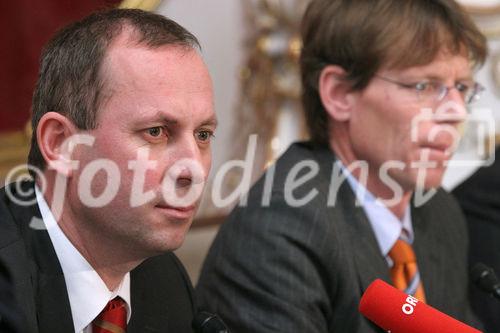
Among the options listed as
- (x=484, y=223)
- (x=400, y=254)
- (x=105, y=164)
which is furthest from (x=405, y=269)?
(x=105, y=164)

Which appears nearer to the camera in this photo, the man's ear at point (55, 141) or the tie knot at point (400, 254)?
the man's ear at point (55, 141)

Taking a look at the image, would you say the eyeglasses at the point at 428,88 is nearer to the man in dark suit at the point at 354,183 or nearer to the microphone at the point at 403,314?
the man in dark suit at the point at 354,183

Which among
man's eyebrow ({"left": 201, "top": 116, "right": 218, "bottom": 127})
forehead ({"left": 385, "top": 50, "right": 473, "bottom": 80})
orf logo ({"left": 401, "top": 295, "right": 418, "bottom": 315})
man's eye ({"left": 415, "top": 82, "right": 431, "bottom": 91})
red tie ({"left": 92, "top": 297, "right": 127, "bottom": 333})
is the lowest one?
red tie ({"left": 92, "top": 297, "right": 127, "bottom": 333})

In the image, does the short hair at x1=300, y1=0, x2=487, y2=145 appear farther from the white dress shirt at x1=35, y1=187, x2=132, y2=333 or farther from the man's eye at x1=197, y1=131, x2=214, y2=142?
the white dress shirt at x1=35, y1=187, x2=132, y2=333

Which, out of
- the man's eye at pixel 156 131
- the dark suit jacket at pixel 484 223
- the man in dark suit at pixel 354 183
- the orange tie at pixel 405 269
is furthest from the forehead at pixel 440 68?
the man's eye at pixel 156 131

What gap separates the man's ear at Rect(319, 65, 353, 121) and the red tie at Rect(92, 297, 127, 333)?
0.75 m

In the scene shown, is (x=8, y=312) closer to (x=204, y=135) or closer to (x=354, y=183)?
(x=204, y=135)

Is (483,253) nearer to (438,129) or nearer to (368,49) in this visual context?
(438,129)

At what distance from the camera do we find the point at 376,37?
5.87 ft

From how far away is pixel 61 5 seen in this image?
2252 mm

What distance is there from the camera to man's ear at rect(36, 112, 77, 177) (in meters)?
1.20

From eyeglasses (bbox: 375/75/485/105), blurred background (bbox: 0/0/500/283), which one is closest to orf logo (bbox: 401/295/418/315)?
→ eyeglasses (bbox: 375/75/485/105)

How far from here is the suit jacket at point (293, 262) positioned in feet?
5.16

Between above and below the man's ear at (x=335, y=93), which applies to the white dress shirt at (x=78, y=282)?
below
